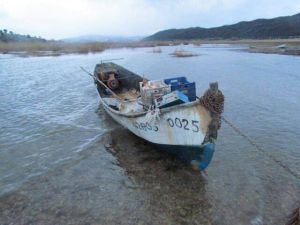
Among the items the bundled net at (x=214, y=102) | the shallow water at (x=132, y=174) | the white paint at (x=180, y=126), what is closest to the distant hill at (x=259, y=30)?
the shallow water at (x=132, y=174)

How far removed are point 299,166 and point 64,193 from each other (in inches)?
296

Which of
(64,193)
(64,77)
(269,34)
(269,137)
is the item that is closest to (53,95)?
A: (64,77)

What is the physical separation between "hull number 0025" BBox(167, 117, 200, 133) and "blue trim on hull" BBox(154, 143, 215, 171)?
2.02ft

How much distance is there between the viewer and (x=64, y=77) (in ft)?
95.1

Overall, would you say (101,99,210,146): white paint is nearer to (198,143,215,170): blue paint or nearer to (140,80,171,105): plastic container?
(198,143,215,170): blue paint

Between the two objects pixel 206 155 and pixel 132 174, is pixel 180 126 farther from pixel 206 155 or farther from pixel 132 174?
pixel 132 174

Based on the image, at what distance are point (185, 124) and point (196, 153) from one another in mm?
1058

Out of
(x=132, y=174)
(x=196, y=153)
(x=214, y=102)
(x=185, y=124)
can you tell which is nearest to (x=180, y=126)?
(x=185, y=124)

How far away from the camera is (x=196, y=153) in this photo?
822 cm

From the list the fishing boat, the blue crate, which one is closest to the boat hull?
the fishing boat

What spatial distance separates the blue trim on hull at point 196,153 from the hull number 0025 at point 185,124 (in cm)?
61

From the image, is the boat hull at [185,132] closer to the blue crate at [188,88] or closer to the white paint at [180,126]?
the white paint at [180,126]

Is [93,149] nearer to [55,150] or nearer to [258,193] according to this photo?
[55,150]

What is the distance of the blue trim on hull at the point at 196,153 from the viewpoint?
7.93 m
